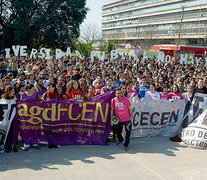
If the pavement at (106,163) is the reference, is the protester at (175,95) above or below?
above

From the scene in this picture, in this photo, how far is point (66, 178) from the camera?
445 centimetres

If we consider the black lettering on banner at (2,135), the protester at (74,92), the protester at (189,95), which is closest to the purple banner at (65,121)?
the black lettering on banner at (2,135)

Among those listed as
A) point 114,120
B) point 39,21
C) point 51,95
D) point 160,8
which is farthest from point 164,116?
point 160,8

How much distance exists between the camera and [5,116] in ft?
18.4

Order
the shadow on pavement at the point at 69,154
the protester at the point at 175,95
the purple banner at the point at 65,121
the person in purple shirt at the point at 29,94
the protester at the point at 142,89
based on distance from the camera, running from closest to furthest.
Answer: the shadow on pavement at the point at 69,154
the purple banner at the point at 65,121
the person in purple shirt at the point at 29,94
the protester at the point at 175,95
the protester at the point at 142,89

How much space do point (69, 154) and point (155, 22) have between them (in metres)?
70.2

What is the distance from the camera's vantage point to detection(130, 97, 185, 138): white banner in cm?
682

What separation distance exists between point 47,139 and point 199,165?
11.6ft

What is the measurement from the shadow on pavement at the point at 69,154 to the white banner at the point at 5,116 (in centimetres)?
41

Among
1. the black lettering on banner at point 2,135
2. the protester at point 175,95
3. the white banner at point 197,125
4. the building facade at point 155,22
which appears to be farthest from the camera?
the building facade at point 155,22

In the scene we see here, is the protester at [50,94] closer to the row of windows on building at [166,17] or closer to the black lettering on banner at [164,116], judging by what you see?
the black lettering on banner at [164,116]

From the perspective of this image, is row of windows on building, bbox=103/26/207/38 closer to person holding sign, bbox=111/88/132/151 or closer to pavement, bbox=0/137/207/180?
person holding sign, bbox=111/88/132/151

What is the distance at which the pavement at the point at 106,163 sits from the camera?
4602 mm

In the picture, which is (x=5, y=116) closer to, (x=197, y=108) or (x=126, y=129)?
(x=126, y=129)
